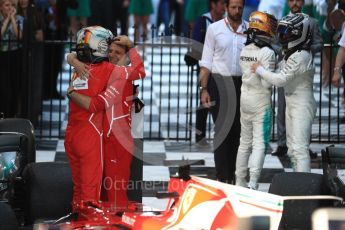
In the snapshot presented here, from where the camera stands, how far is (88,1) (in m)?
20.9

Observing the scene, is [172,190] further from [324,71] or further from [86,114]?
[324,71]

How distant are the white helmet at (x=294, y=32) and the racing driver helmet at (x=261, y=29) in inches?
3.3

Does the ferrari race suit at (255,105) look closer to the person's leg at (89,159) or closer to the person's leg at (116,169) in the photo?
the person's leg at (116,169)

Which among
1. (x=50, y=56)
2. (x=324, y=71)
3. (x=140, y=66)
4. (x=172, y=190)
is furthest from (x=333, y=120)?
(x=172, y=190)

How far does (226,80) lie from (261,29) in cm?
89

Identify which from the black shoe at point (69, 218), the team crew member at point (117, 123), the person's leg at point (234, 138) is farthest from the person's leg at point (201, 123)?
the black shoe at point (69, 218)

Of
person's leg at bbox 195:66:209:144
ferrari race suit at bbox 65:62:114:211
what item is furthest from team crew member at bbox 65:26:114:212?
person's leg at bbox 195:66:209:144

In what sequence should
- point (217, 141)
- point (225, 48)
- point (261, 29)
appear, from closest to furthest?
point (261, 29) → point (225, 48) → point (217, 141)

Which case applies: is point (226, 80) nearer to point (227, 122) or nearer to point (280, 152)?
point (227, 122)

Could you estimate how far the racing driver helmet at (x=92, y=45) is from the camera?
30.2 feet

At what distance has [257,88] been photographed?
10633 millimetres

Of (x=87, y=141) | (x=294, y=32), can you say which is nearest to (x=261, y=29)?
(x=294, y=32)

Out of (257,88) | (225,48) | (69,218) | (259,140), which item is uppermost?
(225,48)

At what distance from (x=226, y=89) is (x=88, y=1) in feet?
32.5
